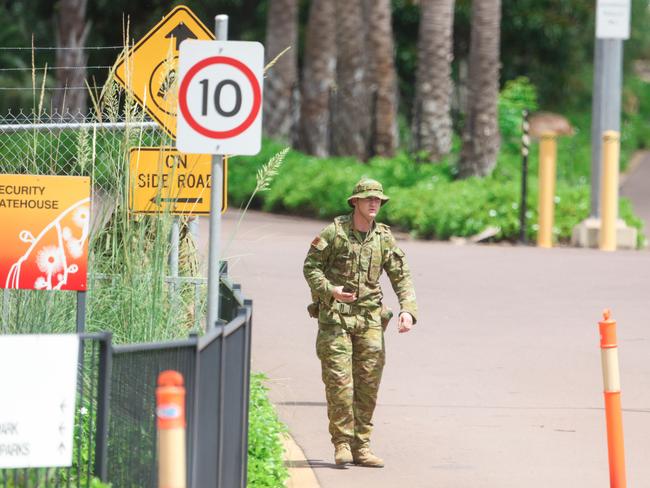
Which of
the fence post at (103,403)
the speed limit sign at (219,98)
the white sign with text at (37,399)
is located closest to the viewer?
the white sign with text at (37,399)

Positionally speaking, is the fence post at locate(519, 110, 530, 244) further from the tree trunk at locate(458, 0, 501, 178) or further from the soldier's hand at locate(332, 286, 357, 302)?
the soldier's hand at locate(332, 286, 357, 302)

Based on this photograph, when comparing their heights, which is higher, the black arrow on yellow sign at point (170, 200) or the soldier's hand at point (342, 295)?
the black arrow on yellow sign at point (170, 200)

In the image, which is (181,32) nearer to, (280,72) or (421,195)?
(421,195)

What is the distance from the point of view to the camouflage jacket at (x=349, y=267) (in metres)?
8.90

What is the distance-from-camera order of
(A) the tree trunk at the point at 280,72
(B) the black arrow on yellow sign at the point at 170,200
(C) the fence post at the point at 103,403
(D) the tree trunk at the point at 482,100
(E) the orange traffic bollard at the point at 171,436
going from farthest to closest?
(A) the tree trunk at the point at 280,72
(D) the tree trunk at the point at 482,100
(B) the black arrow on yellow sign at the point at 170,200
(C) the fence post at the point at 103,403
(E) the orange traffic bollard at the point at 171,436

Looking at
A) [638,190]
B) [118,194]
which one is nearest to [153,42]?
[118,194]

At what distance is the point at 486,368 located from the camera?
39.9ft

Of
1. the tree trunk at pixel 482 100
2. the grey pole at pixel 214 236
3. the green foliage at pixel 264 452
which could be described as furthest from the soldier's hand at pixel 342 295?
the tree trunk at pixel 482 100

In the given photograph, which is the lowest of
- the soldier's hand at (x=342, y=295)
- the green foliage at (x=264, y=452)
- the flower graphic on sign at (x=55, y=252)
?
the green foliage at (x=264, y=452)

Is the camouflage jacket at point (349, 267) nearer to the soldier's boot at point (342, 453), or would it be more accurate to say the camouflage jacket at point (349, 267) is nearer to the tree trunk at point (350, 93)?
the soldier's boot at point (342, 453)

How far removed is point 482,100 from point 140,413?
18.5 meters

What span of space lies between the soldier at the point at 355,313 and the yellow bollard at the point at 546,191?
1201 cm

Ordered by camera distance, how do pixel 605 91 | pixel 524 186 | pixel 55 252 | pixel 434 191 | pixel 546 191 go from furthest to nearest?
1. pixel 434 191
2. pixel 605 91
3. pixel 524 186
4. pixel 546 191
5. pixel 55 252

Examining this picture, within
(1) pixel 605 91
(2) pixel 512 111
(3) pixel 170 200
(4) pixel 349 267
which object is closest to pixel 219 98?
(3) pixel 170 200
